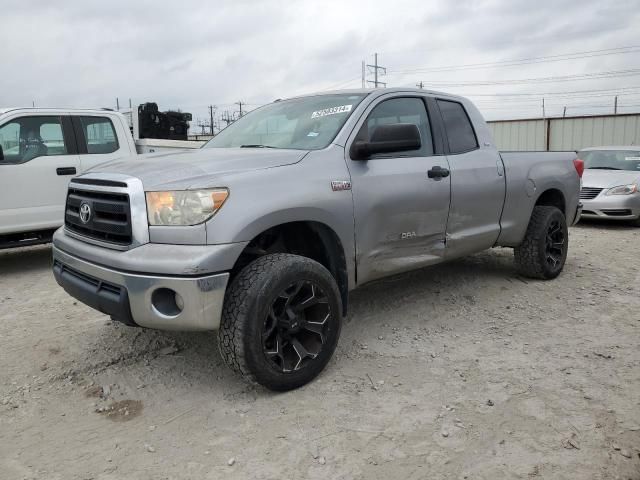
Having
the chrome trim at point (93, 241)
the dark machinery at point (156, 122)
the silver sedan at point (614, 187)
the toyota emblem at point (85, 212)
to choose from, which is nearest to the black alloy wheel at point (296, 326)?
the chrome trim at point (93, 241)

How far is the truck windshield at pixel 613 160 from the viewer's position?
33.5 feet

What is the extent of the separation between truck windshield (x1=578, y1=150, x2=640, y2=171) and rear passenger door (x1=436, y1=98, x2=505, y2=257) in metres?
6.88

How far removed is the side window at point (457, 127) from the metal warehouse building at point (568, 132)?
60.9ft

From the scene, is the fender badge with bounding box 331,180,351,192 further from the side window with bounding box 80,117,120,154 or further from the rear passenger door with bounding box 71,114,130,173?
the side window with bounding box 80,117,120,154

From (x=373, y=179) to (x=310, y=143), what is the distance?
48 cm

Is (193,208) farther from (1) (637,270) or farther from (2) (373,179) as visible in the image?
(1) (637,270)

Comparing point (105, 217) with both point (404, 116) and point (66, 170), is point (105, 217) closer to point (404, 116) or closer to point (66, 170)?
point (404, 116)

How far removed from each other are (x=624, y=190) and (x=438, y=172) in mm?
6900

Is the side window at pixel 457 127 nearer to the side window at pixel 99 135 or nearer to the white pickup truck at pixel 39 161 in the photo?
the white pickup truck at pixel 39 161

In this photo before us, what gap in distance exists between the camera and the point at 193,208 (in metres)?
2.79

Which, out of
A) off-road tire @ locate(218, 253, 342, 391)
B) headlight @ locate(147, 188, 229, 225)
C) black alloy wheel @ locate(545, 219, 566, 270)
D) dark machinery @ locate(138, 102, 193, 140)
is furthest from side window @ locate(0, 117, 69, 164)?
black alloy wheel @ locate(545, 219, 566, 270)

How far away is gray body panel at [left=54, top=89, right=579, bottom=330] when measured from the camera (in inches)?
110

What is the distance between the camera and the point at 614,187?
9.38m

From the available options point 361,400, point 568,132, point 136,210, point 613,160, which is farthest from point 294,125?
point 568,132
